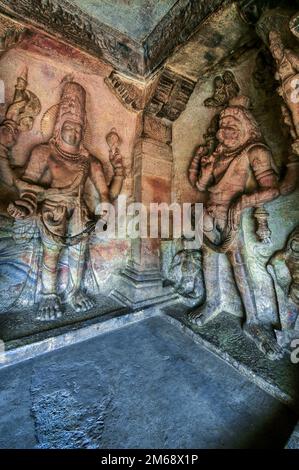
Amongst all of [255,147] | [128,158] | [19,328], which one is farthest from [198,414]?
[128,158]

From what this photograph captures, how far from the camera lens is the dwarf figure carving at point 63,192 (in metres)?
2.65

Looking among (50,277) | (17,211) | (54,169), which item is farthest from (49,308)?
(54,169)

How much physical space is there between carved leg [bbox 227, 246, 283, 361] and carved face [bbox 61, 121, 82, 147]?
90.8 inches

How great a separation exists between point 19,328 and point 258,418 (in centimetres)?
219

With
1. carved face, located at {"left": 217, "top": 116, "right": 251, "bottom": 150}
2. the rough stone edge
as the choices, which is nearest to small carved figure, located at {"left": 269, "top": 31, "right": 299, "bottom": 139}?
carved face, located at {"left": 217, "top": 116, "right": 251, "bottom": 150}

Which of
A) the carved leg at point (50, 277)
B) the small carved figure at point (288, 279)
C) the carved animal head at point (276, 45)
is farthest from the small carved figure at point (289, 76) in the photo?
the carved leg at point (50, 277)

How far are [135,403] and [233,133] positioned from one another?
260 cm

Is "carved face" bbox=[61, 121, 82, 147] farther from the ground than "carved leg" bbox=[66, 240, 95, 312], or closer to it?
farther from the ground

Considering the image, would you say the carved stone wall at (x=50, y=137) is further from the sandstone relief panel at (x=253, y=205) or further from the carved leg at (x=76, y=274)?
the sandstone relief panel at (x=253, y=205)

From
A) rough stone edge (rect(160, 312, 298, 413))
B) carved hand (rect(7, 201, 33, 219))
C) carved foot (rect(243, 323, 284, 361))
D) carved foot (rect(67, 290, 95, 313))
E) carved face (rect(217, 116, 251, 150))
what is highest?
carved face (rect(217, 116, 251, 150))

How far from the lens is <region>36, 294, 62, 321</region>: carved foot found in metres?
2.54

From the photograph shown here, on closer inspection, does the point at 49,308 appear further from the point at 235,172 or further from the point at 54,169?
the point at 235,172

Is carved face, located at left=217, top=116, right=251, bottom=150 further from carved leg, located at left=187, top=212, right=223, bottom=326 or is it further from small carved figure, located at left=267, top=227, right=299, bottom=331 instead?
small carved figure, located at left=267, top=227, right=299, bottom=331

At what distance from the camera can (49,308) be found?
2621 mm
